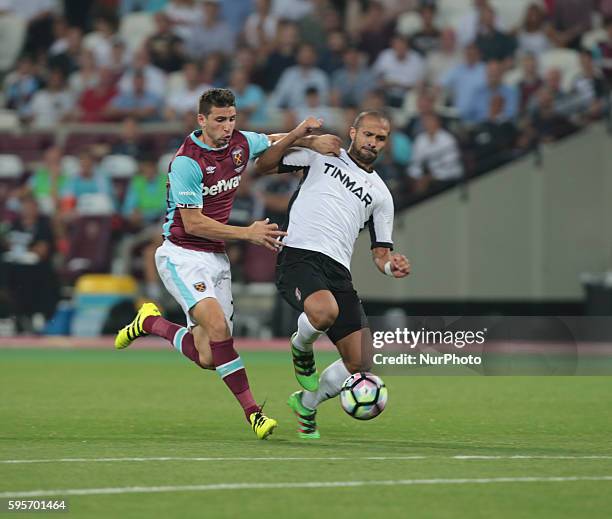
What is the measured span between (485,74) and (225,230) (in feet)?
36.8

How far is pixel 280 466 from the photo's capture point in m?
7.48

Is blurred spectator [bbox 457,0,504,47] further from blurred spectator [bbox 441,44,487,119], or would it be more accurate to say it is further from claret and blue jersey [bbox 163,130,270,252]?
claret and blue jersey [bbox 163,130,270,252]

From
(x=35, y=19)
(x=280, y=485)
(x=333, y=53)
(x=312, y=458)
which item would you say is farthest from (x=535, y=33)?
(x=280, y=485)

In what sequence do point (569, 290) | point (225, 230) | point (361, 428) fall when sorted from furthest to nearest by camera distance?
point (569, 290)
point (361, 428)
point (225, 230)

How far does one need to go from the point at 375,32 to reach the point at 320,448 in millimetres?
13766

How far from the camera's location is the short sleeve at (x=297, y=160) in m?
9.45

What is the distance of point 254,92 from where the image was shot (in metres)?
20.4

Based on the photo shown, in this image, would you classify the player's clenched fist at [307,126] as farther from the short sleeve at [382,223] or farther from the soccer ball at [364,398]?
the soccer ball at [364,398]

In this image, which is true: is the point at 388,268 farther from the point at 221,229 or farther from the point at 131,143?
the point at 131,143

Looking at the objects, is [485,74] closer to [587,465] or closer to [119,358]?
[119,358]

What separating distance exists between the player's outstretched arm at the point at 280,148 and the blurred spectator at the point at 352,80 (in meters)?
10.9

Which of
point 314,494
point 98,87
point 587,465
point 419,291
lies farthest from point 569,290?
point 314,494

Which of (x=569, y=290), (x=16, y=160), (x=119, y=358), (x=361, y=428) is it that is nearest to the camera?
(x=361, y=428)

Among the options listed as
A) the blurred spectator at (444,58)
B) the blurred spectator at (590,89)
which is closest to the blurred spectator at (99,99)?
the blurred spectator at (444,58)
